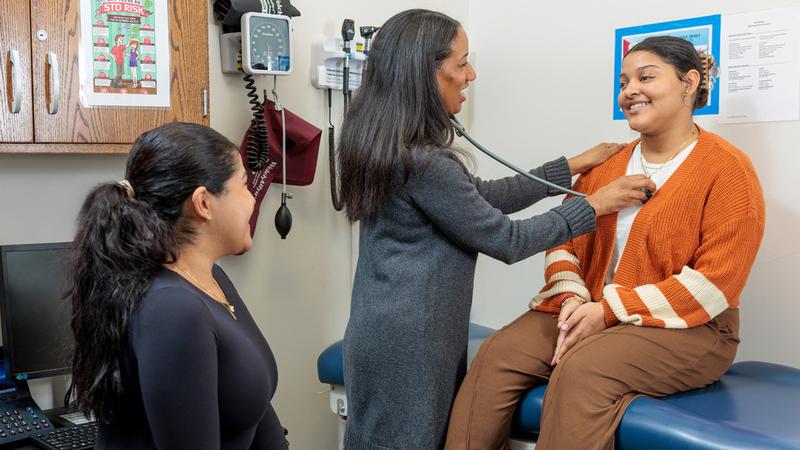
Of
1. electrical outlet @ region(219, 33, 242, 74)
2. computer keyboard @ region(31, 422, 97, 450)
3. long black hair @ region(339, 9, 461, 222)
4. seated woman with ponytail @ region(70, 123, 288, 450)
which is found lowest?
computer keyboard @ region(31, 422, 97, 450)

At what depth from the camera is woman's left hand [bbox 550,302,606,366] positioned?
5.68 feet

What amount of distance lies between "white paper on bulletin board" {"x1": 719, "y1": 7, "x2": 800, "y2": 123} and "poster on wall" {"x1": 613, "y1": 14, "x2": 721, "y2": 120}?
0.07 ft

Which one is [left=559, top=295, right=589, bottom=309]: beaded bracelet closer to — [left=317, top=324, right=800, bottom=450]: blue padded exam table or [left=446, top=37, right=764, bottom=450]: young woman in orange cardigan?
[left=446, top=37, right=764, bottom=450]: young woman in orange cardigan

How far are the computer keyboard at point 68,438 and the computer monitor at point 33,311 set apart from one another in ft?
0.48

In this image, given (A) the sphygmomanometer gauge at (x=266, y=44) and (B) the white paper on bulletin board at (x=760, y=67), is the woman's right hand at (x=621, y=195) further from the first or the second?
(A) the sphygmomanometer gauge at (x=266, y=44)

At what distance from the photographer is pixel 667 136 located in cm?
184

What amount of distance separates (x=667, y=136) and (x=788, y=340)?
2.26 feet

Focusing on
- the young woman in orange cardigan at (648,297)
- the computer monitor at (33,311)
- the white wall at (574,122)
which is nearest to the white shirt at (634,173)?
the young woman in orange cardigan at (648,297)

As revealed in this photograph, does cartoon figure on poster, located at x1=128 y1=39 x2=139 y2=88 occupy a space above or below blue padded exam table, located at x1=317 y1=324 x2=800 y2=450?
above

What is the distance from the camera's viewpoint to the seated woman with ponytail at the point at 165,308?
110 centimetres

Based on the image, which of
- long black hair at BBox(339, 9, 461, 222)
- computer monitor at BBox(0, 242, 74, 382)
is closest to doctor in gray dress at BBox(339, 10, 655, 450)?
long black hair at BBox(339, 9, 461, 222)

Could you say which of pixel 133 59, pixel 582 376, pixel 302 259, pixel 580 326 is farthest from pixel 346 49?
pixel 582 376

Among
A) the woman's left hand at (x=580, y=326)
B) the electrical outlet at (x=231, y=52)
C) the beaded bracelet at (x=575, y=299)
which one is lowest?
the woman's left hand at (x=580, y=326)

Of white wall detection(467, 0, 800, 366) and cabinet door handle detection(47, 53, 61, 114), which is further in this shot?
white wall detection(467, 0, 800, 366)
